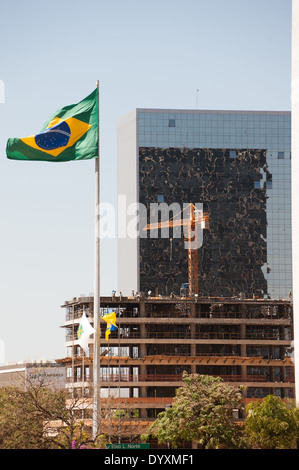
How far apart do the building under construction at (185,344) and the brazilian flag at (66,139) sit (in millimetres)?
91017

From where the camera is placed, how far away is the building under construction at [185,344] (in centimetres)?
15562

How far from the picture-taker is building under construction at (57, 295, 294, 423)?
156m

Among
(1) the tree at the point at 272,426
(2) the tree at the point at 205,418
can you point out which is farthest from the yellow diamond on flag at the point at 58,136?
(1) the tree at the point at 272,426

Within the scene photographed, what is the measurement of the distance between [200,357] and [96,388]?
9843 cm

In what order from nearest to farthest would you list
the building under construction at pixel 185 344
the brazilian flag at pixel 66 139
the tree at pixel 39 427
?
the brazilian flag at pixel 66 139 → the tree at pixel 39 427 → the building under construction at pixel 185 344

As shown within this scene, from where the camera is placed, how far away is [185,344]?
528 ft

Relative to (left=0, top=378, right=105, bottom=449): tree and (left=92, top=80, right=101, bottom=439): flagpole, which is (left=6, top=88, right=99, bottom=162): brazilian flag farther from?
(left=0, top=378, right=105, bottom=449): tree

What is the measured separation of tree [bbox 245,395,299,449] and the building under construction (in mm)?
46541

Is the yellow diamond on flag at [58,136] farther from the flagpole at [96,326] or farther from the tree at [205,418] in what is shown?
the tree at [205,418]

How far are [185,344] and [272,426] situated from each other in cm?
5860

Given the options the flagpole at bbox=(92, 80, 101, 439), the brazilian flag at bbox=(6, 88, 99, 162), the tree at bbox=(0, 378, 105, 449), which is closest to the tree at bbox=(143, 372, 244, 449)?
the tree at bbox=(0, 378, 105, 449)

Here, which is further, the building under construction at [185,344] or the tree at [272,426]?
the building under construction at [185,344]
